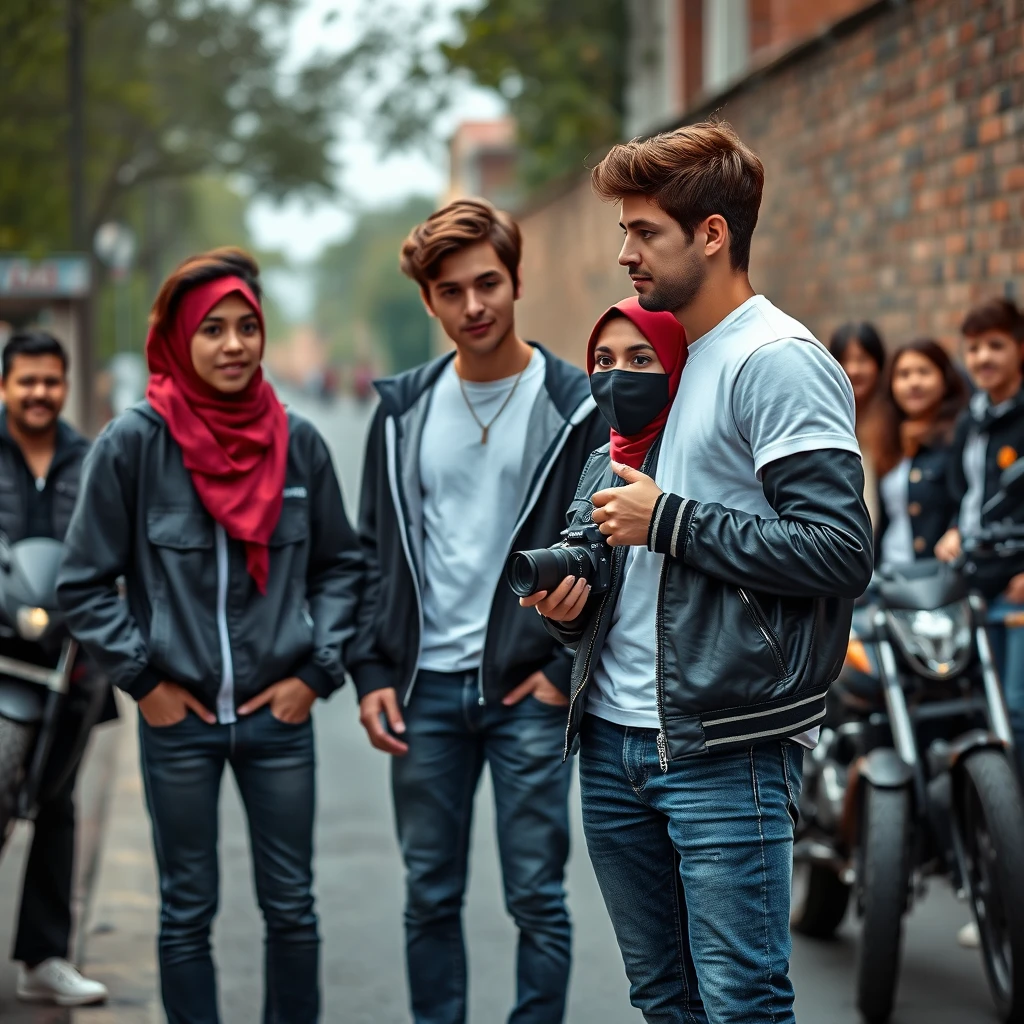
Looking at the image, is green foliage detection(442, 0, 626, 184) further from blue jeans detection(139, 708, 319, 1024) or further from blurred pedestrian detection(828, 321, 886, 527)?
blue jeans detection(139, 708, 319, 1024)

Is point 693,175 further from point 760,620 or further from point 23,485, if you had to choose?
point 23,485

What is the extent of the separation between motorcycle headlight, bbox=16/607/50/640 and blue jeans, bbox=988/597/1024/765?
2924 millimetres

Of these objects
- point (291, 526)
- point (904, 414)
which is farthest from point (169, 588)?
point (904, 414)

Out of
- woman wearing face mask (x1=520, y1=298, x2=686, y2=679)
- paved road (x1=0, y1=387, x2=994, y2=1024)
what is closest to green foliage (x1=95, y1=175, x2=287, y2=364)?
paved road (x1=0, y1=387, x2=994, y2=1024)

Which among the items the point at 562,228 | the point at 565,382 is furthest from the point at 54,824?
the point at 562,228

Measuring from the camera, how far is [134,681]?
12.7ft

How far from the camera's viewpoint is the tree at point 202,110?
82.9 ft

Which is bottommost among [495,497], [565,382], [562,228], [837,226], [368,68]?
[495,497]

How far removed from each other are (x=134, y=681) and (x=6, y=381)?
1.46 metres

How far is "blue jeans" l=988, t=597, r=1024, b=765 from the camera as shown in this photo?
549 centimetres

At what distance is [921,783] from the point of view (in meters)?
4.62

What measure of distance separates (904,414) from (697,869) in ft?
10.4

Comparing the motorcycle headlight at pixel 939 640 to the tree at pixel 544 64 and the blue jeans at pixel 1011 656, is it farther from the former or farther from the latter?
the tree at pixel 544 64

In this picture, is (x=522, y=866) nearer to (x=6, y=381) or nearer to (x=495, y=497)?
(x=495, y=497)
